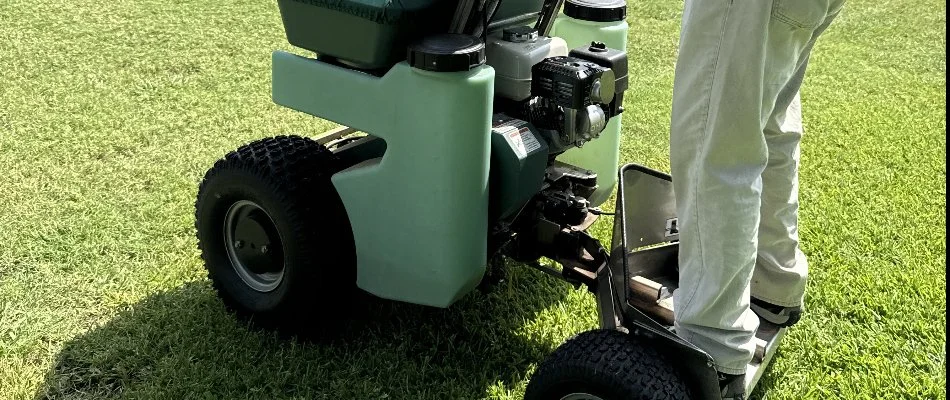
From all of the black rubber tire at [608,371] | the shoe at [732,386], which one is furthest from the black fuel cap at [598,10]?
the shoe at [732,386]

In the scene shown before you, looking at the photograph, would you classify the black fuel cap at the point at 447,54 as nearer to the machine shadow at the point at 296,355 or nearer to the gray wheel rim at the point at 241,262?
the gray wheel rim at the point at 241,262

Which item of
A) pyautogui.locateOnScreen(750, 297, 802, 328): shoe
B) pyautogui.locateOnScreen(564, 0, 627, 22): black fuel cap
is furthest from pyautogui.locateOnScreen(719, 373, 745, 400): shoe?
pyautogui.locateOnScreen(564, 0, 627, 22): black fuel cap

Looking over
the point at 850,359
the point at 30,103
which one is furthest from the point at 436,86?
the point at 30,103

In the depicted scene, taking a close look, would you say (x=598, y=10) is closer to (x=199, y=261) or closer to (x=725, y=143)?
(x=725, y=143)

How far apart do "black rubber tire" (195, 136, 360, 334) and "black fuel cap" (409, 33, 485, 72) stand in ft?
1.81

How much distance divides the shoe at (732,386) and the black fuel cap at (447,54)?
96 cm

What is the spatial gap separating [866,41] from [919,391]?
416 centimetres

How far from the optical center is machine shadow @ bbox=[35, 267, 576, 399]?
103 inches

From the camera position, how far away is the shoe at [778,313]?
259 cm

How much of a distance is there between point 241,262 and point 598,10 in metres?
1.36

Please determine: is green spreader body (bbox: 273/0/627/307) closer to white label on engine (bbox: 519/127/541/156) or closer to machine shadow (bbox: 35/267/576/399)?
white label on engine (bbox: 519/127/541/156)

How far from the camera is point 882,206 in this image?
3824 millimetres

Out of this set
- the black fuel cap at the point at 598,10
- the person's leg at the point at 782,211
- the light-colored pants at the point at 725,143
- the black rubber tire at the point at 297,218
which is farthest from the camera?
the black fuel cap at the point at 598,10

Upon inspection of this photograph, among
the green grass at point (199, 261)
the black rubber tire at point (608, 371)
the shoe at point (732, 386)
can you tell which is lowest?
the green grass at point (199, 261)
